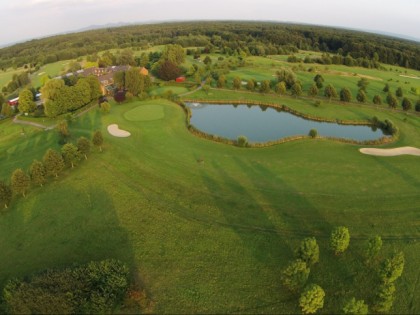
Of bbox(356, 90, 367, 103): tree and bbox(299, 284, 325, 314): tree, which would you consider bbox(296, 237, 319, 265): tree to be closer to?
bbox(299, 284, 325, 314): tree

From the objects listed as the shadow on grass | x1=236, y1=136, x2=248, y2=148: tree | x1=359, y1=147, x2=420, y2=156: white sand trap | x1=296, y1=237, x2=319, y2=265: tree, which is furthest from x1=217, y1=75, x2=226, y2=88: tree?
x1=296, y1=237, x2=319, y2=265: tree

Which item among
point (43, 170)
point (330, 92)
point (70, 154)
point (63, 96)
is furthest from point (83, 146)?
point (330, 92)

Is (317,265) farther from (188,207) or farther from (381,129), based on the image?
(381,129)

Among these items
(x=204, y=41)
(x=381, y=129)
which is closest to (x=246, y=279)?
(x=381, y=129)

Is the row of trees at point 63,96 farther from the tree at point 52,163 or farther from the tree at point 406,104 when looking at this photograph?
the tree at point 406,104

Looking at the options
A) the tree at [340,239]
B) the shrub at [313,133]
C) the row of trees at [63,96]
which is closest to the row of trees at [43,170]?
the row of trees at [63,96]

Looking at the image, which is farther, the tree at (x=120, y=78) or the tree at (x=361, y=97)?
the tree at (x=120, y=78)

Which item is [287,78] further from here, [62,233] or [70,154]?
[62,233]
